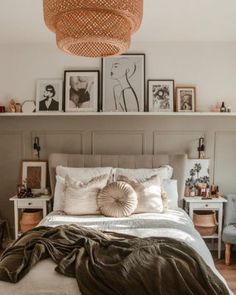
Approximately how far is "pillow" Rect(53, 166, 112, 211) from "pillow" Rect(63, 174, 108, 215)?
6.0 inches

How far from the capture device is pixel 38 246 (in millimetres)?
2170

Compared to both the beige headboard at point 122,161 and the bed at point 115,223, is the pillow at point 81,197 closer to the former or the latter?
the bed at point 115,223

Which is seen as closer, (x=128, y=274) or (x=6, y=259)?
(x=128, y=274)

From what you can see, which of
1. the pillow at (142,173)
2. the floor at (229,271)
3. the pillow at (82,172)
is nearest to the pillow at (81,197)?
the pillow at (82,172)

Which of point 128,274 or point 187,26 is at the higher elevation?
point 187,26

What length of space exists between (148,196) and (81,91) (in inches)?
60.8

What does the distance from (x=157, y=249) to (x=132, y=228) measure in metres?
0.76

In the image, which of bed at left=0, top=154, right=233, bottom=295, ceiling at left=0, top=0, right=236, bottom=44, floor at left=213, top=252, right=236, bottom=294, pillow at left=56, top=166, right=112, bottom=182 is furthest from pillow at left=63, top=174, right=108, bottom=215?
ceiling at left=0, top=0, right=236, bottom=44

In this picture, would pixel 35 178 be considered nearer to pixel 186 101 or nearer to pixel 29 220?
pixel 29 220

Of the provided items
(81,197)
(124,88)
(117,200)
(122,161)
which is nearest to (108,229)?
(117,200)

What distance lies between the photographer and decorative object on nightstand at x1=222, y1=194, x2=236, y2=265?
3.61 m

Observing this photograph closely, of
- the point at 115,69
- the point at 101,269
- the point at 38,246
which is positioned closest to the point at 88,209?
the point at 38,246

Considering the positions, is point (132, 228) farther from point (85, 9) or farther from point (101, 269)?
point (85, 9)

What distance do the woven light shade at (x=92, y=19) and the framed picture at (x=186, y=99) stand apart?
2.31 metres
